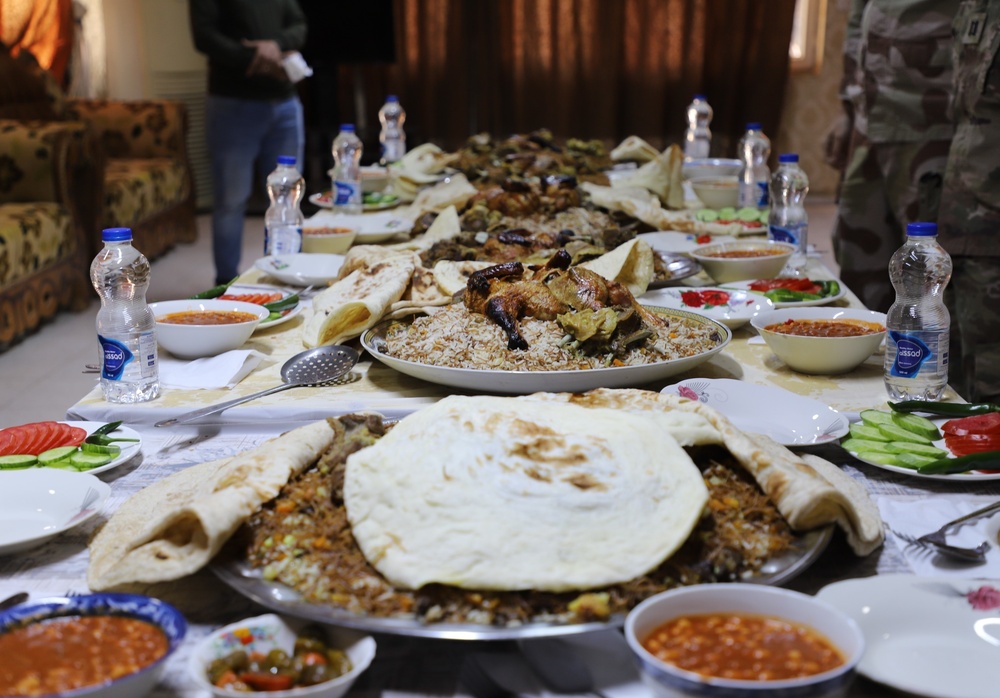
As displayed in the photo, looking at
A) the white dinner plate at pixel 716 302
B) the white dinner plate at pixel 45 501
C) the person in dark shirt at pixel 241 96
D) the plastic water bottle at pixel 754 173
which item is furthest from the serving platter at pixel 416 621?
the person in dark shirt at pixel 241 96

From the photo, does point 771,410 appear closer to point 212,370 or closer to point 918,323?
point 918,323

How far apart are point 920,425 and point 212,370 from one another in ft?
3.69

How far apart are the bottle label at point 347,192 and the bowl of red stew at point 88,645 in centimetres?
255

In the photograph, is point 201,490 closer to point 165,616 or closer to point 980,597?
point 165,616

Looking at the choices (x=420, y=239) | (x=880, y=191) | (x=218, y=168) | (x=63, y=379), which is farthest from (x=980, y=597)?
(x=218, y=168)

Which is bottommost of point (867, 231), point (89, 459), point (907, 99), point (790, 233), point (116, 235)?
point (867, 231)

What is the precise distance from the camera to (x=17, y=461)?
4.33 feet

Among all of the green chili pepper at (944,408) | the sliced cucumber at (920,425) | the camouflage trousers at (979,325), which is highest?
the green chili pepper at (944,408)

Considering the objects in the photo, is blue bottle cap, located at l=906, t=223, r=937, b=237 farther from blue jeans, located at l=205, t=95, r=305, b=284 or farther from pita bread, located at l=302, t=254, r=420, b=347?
blue jeans, located at l=205, t=95, r=305, b=284

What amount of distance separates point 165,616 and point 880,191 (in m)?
3.86

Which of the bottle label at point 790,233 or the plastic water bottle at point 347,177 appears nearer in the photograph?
the bottle label at point 790,233

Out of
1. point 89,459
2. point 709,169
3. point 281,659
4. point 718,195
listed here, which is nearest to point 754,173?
point 718,195

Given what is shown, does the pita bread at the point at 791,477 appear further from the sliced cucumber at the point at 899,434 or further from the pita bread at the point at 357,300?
the pita bread at the point at 357,300

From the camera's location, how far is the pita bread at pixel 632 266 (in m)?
2.05
